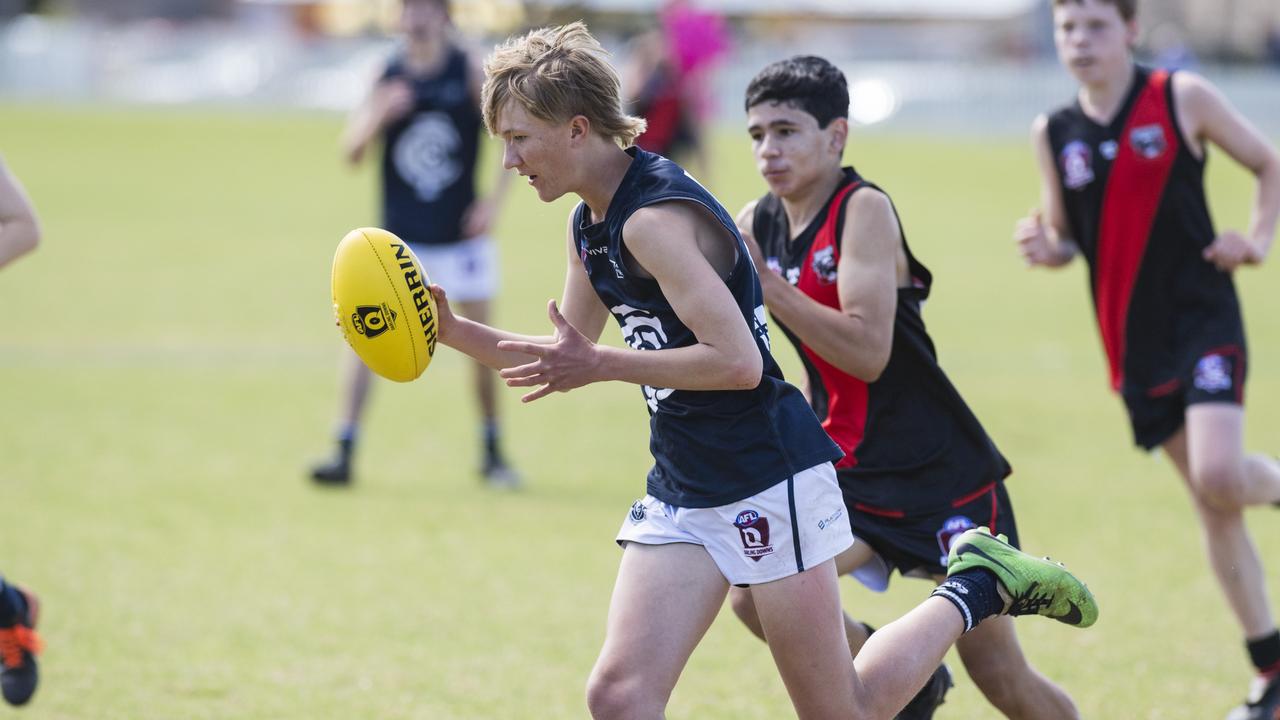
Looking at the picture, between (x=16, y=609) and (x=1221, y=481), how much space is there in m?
3.83

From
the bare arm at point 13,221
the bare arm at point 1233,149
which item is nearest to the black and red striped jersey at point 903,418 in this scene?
the bare arm at point 1233,149

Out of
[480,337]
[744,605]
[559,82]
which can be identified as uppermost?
[559,82]

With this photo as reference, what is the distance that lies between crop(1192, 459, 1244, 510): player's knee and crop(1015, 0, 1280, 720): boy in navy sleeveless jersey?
6cm

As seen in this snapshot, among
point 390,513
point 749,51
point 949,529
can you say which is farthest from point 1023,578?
point 749,51

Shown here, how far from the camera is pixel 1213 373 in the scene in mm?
4742

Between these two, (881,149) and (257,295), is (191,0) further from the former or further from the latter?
(257,295)

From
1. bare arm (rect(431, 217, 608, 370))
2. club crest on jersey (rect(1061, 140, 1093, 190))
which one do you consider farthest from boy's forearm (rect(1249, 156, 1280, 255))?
bare arm (rect(431, 217, 608, 370))

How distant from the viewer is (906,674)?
3521mm

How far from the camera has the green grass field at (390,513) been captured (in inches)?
195

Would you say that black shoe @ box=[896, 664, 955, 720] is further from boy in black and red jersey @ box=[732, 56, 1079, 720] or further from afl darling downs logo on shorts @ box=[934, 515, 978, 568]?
afl darling downs logo on shorts @ box=[934, 515, 978, 568]

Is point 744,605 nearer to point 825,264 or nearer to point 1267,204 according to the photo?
point 825,264

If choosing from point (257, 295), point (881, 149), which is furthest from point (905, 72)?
point (257, 295)

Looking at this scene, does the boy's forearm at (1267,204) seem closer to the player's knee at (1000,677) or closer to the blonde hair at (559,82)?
the player's knee at (1000,677)

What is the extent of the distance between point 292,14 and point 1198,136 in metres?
58.7
